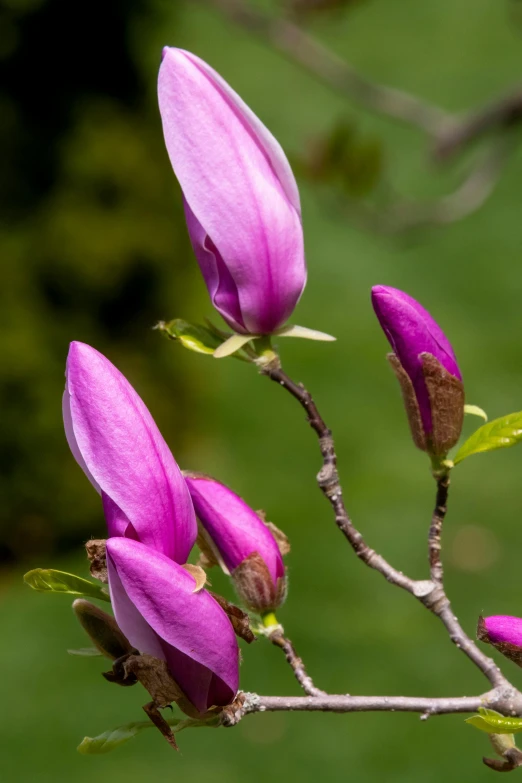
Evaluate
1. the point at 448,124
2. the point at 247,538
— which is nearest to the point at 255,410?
the point at 448,124

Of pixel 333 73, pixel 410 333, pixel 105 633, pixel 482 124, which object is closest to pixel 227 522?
pixel 105 633

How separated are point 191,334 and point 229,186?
18 cm

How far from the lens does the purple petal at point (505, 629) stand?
933mm

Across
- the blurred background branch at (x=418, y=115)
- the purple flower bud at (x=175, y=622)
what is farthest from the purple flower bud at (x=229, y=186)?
the blurred background branch at (x=418, y=115)

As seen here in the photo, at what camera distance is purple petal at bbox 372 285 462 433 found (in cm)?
101

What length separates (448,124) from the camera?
312 centimetres

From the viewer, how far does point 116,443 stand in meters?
0.89

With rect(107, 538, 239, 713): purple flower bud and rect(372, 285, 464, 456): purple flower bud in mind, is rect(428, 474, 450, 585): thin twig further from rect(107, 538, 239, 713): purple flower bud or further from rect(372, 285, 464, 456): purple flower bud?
rect(107, 538, 239, 713): purple flower bud

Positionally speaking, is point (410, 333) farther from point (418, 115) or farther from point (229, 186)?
point (418, 115)

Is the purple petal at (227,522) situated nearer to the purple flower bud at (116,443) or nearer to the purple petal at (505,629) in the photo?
the purple flower bud at (116,443)

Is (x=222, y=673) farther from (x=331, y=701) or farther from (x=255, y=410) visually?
(x=255, y=410)

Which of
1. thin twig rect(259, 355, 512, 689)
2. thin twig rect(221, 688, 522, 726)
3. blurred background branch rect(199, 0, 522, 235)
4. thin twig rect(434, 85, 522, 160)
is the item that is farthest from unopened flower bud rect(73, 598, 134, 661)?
thin twig rect(434, 85, 522, 160)

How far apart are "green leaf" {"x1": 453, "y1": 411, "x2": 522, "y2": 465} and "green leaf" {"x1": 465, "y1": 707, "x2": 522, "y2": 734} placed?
0.83 ft

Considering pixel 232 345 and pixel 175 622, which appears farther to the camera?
pixel 232 345
